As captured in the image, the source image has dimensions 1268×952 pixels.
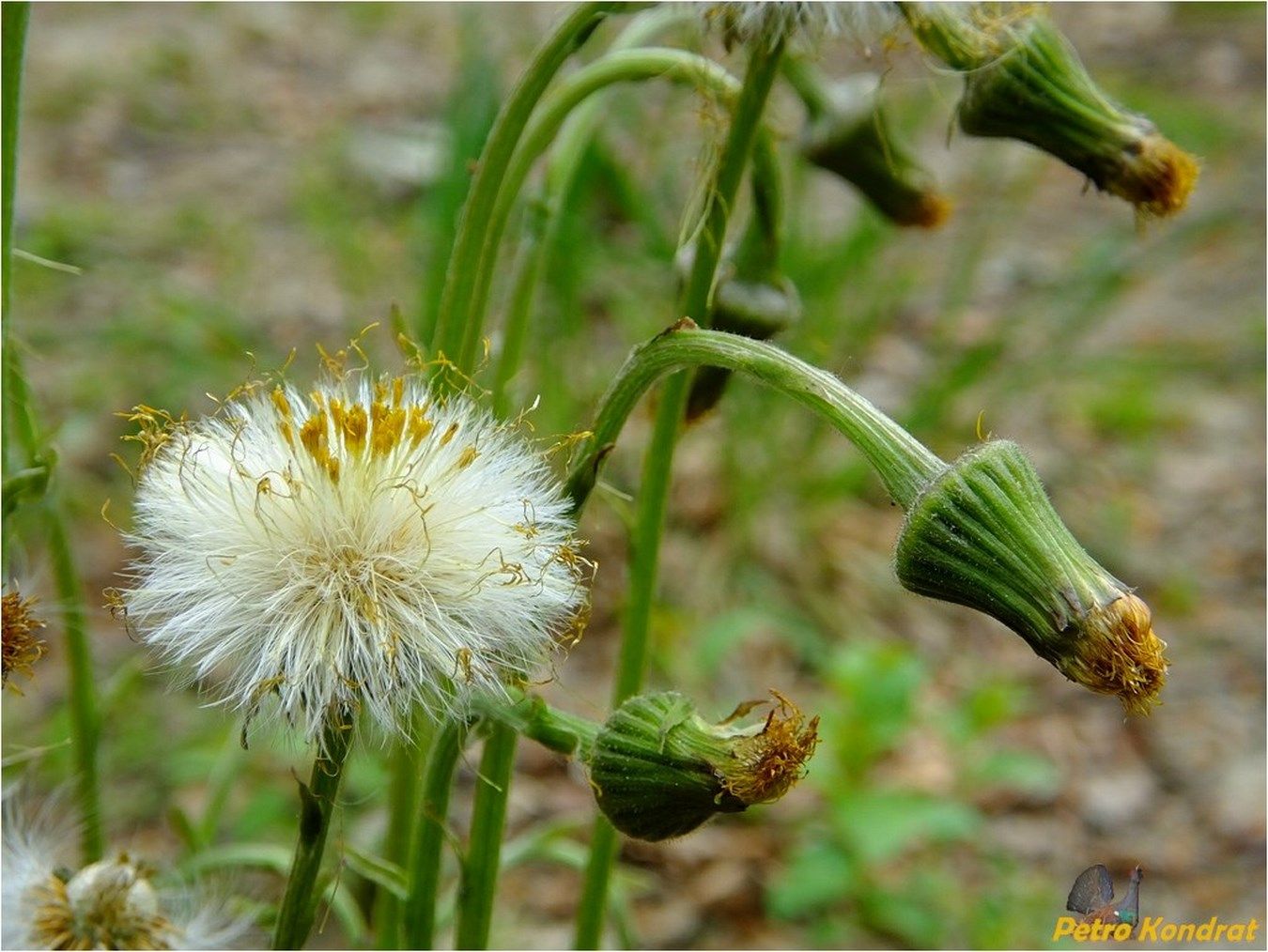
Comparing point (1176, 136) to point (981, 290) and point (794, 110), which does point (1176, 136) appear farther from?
point (794, 110)

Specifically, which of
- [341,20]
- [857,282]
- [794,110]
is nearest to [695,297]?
[857,282]

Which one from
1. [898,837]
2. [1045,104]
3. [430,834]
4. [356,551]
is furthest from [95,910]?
[898,837]

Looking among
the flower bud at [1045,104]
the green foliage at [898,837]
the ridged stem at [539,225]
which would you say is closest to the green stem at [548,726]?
the ridged stem at [539,225]

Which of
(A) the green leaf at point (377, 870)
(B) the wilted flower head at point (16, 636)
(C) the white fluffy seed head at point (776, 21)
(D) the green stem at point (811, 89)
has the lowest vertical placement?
(A) the green leaf at point (377, 870)

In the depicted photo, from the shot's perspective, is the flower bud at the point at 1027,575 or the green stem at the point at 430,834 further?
the green stem at the point at 430,834

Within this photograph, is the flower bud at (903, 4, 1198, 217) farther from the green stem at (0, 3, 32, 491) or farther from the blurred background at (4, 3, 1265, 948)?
the green stem at (0, 3, 32, 491)

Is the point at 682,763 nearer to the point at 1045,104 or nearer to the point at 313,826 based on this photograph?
the point at 313,826

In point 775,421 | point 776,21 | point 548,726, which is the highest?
point 775,421

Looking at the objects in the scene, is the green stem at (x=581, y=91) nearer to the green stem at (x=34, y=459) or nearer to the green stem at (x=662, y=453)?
the green stem at (x=662, y=453)
